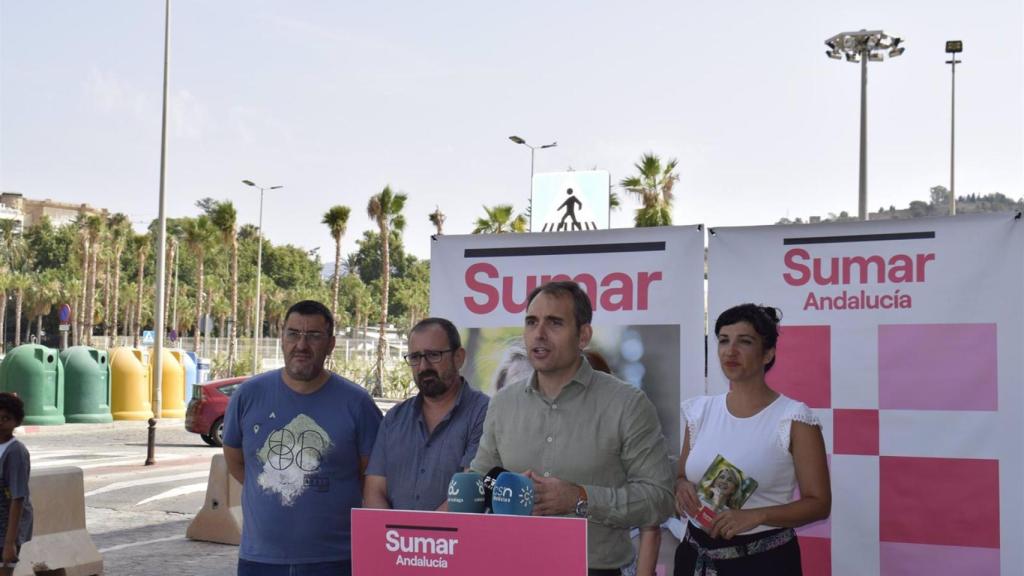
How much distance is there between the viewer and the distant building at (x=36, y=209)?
150m

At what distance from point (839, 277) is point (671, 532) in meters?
1.68

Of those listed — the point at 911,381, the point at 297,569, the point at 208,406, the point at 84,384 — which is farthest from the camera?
the point at 84,384

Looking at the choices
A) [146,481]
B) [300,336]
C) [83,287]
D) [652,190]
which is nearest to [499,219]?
[652,190]

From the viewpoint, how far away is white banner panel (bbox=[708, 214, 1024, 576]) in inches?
225

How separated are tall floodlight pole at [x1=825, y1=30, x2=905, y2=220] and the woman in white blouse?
1666 cm

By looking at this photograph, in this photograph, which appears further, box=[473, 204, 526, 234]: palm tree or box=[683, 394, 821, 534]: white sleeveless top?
box=[473, 204, 526, 234]: palm tree

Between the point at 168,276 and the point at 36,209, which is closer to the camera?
the point at 168,276

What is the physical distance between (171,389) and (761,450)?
1050 inches

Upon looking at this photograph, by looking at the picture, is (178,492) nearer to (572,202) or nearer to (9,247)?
(572,202)

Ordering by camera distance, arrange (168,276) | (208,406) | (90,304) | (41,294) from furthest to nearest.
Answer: (168,276) → (41,294) → (90,304) → (208,406)

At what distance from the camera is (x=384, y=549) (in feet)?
8.84

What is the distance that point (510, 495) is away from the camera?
108 inches

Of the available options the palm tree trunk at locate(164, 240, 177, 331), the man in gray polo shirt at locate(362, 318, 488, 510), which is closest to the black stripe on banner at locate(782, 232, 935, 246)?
the man in gray polo shirt at locate(362, 318, 488, 510)

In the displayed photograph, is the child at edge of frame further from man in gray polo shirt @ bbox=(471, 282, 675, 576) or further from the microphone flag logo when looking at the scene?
the microphone flag logo
